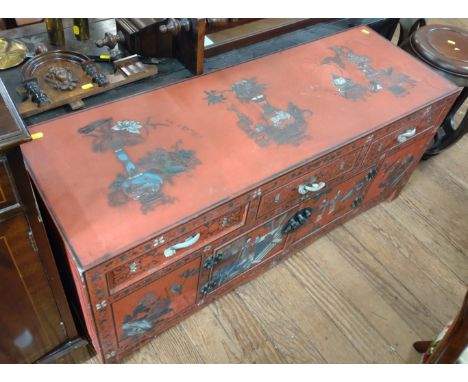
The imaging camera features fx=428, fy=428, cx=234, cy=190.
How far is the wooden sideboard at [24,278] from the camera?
74 centimetres

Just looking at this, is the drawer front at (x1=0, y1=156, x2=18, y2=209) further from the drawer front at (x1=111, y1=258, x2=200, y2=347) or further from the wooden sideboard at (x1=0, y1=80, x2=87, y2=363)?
the drawer front at (x1=111, y1=258, x2=200, y2=347)

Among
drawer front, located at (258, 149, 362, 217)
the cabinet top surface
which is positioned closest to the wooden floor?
drawer front, located at (258, 149, 362, 217)

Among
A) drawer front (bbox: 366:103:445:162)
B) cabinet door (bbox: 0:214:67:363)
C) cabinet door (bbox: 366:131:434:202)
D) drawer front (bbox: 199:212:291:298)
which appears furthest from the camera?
cabinet door (bbox: 366:131:434:202)

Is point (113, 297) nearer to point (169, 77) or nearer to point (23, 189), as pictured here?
point (23, 189)

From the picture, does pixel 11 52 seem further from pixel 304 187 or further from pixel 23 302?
pixel 304 187

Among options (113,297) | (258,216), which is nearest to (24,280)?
(113,297)

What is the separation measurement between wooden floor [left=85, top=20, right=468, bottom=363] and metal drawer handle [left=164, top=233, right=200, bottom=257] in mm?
571

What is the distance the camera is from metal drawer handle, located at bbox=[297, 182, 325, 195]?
127cm

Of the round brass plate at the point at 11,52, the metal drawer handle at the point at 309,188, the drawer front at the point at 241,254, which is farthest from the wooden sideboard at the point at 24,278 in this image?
the metal drawer handle at the point at 309,188

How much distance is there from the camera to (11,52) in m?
1.25

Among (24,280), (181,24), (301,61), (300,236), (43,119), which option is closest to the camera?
(24,280)

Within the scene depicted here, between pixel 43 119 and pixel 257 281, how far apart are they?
3.21 feet

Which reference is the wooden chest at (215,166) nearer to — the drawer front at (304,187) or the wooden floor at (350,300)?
the drawer front at (304,187)

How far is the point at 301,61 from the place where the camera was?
1487 mm
